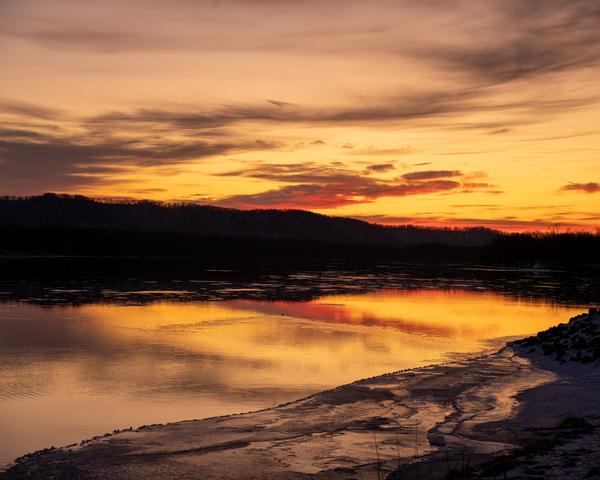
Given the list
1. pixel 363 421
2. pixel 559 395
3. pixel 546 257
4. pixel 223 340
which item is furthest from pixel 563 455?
pixel 546 257

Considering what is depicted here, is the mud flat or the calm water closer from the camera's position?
the mud flat

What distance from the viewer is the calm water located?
13.8 meters

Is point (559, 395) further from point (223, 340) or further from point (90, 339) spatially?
point (90, 339)

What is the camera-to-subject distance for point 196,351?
21.4 metres

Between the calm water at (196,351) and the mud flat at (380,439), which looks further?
the calm water at (196,351)

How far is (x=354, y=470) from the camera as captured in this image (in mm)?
9867

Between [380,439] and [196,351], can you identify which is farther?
[196,351]

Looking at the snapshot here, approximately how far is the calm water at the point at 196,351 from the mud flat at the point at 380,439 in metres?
1.21

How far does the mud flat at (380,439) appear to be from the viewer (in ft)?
31.6

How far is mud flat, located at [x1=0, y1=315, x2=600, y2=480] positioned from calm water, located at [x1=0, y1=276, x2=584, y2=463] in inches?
47.5

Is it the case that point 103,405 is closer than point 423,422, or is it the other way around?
point 423,422

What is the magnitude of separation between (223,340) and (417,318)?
12.3m

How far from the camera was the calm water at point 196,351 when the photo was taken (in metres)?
13.8

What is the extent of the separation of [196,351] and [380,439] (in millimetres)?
10894
